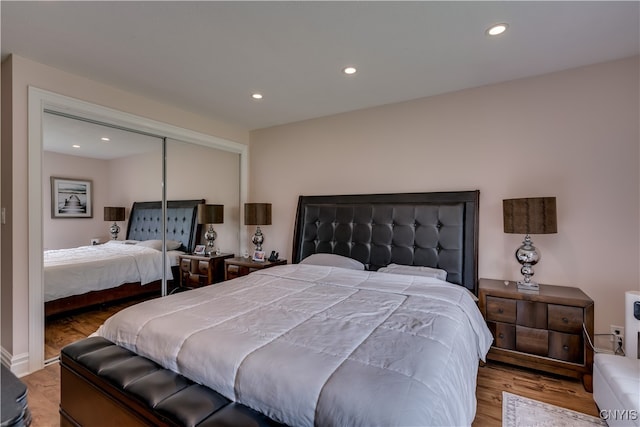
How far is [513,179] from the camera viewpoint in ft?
9.02

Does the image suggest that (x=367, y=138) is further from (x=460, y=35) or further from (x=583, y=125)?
(x=583, y=125)

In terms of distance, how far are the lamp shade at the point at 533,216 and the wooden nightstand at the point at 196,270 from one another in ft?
10.8

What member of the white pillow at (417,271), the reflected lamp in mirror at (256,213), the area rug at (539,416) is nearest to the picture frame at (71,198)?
the reflected lamp in mirror at (256,213)

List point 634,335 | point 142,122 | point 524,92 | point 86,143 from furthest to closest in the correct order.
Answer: point 142,122 → point 86,143 → point 524,92 → point 634,335

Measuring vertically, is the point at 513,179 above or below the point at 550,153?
below

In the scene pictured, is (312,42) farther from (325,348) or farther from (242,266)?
(242,266)

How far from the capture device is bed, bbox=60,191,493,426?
1.07m

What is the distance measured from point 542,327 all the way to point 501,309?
0.94ft

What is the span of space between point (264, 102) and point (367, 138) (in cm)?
124

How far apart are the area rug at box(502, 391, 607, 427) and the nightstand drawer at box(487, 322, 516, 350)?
0.45 metres

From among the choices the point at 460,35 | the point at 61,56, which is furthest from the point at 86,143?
the point at 460,35

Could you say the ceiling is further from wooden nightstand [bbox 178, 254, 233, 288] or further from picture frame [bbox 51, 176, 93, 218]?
wooden nightstand [bbox 178, 254, 233, 288]

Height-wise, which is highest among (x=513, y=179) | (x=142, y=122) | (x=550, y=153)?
(x=142, y=122)

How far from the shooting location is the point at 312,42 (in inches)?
84.8
